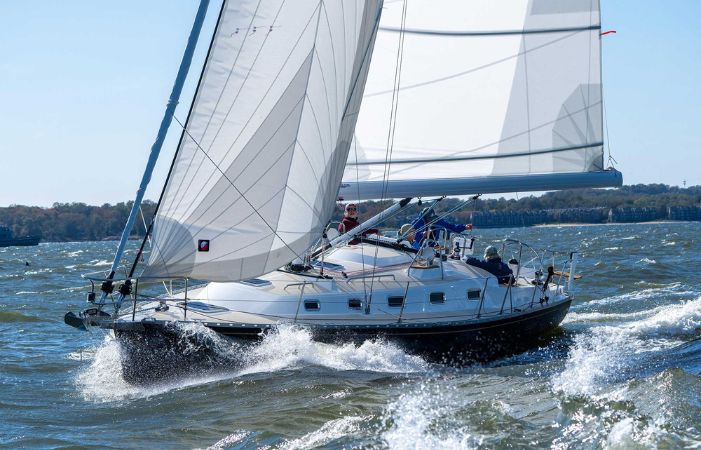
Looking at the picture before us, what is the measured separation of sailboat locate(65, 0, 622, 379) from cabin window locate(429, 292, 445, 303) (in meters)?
0.02

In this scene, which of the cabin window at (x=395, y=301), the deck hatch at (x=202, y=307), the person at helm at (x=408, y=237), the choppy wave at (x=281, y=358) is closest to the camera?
the choppy wave at (x=281, y=358)

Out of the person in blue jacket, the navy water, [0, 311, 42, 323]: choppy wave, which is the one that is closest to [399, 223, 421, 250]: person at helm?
the person in blue jacket

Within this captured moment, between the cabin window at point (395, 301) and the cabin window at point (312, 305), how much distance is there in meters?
1.01

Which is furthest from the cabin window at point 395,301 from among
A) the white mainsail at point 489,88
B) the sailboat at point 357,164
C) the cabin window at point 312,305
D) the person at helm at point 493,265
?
the white mainsail at point 489,88

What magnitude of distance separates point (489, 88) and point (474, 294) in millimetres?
3871

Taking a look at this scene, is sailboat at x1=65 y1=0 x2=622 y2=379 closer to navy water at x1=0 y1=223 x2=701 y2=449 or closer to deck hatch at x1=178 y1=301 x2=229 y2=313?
deck hatch at x1=178 y1=301 x2=229 y2=313

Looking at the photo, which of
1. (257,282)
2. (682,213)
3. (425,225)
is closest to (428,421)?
(257,282)

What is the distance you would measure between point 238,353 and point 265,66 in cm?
362

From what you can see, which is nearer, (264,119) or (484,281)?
(264,119)

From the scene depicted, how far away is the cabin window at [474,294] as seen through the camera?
14054 millimetres

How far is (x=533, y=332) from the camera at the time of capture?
1486 cm

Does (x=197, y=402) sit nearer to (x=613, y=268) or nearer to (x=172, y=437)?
A: (x=172, y=437)

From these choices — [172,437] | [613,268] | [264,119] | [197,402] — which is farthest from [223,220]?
[613,268]

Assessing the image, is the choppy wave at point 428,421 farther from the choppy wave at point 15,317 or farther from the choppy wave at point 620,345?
the choppy wave at point 15,317
